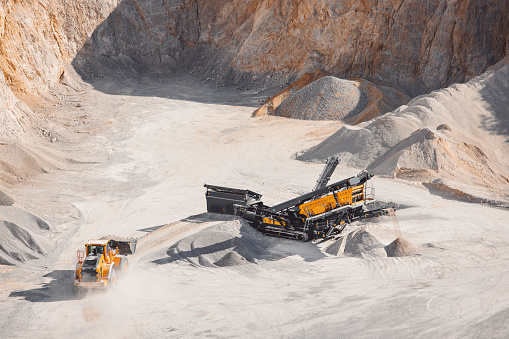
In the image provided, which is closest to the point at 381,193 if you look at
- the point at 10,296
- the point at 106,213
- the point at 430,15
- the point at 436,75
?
the point at 106,213

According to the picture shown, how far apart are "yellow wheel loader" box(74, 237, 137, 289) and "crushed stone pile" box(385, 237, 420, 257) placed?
20.3 feet

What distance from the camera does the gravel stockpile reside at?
92.2 feet

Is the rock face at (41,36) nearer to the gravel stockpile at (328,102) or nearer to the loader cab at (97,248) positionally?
the gravel stockpile at (328,102)

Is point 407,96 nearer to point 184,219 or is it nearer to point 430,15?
point 430,15

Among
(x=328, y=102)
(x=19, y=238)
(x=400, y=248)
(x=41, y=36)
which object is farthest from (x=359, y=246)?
(x=41, y=36)

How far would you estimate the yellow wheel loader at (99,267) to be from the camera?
9.91 m

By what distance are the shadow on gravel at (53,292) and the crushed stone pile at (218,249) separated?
248 cm

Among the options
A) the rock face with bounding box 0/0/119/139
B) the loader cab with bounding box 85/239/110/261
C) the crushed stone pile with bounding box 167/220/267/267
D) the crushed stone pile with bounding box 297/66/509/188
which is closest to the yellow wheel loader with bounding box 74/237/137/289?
the loader cab with bounding box 85/239/110/261

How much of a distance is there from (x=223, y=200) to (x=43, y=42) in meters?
23.1

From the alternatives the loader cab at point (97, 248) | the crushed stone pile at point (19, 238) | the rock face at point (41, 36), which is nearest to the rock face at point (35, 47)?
the rock face at point (41, 36)

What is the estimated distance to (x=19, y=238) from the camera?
41.5 ft

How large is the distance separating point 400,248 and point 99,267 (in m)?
6.82

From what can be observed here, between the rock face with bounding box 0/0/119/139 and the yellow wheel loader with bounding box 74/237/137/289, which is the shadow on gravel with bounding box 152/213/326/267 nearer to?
the yellow wheel loader with bounding box 74/237/137/289

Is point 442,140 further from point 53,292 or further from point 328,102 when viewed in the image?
point 53,292
